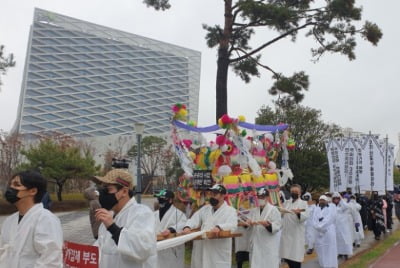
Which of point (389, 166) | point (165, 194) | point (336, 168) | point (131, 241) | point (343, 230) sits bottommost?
point (343, 230)

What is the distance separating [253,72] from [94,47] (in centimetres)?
10268

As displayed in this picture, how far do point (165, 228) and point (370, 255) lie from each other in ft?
26.3

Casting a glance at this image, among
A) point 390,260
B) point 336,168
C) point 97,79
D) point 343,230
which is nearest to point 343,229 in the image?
point 343,230

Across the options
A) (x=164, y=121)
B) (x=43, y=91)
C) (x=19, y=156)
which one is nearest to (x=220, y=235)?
(x=19, y=156)

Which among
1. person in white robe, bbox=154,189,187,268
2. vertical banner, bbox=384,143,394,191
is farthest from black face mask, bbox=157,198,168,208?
vertical banner, bbox=384,143,394,191

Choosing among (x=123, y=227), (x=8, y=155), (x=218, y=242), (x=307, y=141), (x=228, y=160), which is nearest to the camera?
(x=123, y=227)

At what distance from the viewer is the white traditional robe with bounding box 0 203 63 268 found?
3354mm

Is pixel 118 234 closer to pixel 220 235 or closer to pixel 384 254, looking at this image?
pixel 220 235

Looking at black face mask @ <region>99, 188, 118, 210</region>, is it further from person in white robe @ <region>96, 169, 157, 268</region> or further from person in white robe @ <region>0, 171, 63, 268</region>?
person in white robe @ <region>0, 171, 63, 268</region>

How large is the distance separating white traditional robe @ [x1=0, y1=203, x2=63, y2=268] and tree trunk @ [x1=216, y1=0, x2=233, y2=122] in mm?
9713

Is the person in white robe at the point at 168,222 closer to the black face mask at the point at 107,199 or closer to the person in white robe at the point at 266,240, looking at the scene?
the person in white robe at the point at 266,240

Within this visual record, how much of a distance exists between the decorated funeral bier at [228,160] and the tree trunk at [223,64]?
2.57 metres

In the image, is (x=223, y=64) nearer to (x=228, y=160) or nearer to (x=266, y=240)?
(x=228, y=160)

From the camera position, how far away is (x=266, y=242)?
845 cm
